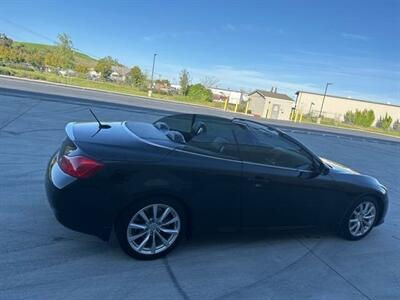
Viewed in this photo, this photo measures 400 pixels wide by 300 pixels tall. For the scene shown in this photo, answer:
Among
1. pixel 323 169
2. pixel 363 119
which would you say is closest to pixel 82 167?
pixel 323 169

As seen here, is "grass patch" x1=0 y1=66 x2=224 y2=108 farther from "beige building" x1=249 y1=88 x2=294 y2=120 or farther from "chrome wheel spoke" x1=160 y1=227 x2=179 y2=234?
"chrome wheel spoke" x1=160 y1=227 x2=179 y2=234

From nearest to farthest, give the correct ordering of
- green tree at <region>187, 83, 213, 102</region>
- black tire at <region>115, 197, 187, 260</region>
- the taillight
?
1. the taillight
2. black tire at <region>115, 197, 187, 260</region>
3. green tree at <region>187, 83, 213, 102</region>

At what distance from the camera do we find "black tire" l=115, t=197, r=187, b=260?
352cm

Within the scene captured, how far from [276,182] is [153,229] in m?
1.47

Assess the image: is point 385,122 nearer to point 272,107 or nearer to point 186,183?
point 272,107

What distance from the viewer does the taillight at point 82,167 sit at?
11.0ft

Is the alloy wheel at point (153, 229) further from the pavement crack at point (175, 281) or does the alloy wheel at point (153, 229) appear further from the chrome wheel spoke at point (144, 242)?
the pavement crack at point (175, 281)

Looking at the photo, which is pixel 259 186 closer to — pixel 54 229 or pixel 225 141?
pixel 225 141

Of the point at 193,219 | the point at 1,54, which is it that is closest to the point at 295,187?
the point at 193,219

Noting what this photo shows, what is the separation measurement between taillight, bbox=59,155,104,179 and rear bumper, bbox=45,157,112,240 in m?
0.06

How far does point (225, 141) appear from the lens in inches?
165

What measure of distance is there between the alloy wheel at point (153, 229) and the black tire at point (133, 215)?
2 centimetres

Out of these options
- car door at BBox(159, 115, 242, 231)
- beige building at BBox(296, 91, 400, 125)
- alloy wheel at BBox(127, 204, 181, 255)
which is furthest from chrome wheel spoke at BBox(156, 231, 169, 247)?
beige building at BBox(296, 91, 400, 125)

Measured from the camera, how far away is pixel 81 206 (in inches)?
133
